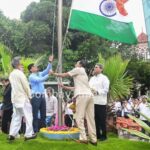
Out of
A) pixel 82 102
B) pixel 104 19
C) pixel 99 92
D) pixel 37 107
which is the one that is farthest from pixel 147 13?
pixel 37 107

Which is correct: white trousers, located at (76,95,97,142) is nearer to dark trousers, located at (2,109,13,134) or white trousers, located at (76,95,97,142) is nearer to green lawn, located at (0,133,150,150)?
green lawn, located at (0,133,150,150)

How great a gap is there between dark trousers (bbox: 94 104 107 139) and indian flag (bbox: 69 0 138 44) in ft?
A: 4.85

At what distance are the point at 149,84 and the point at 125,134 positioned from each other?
28685 millimetres

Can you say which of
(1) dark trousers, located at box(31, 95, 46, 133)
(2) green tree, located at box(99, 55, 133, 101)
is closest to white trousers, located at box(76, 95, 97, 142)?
(1) dark trousers, located at box(31, 95, 46, 133)

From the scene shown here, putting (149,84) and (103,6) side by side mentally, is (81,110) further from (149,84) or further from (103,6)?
(149,84)

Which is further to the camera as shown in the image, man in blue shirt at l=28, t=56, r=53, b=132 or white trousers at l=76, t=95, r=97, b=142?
man in blue shirt at l=28, t=56, r=53, b=132

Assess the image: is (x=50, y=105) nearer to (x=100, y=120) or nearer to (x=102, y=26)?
(x=100, y=120)

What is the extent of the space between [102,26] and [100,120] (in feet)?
6.41

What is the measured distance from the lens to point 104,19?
9781 mm

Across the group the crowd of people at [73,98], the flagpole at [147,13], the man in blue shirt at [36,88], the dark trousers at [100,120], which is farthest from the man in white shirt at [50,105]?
the flagpole at [147,13]

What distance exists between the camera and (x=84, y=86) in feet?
28.6

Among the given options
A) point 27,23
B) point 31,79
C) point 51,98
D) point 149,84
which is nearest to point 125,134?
point 51,98

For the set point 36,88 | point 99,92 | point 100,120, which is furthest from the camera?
point 36,88

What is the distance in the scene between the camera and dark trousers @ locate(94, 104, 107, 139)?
9.41 meters
